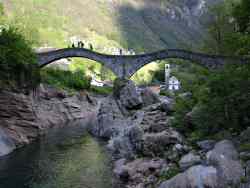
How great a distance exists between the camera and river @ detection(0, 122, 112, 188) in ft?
85.7

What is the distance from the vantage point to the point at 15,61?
4416cm

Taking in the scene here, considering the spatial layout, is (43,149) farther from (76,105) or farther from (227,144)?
(76,105)

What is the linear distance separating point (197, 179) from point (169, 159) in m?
7.30

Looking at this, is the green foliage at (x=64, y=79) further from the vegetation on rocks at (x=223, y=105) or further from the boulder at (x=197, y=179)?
the boulder at (x=197, y=179)

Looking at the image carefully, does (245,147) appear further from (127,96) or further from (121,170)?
(127,96)

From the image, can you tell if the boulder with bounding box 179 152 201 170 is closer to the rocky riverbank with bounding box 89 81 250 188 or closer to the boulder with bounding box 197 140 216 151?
the rocky riverbank with bounding box 89 81 250 188

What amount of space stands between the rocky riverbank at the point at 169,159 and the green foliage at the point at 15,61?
451 inches

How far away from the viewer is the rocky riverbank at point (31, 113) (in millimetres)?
38906

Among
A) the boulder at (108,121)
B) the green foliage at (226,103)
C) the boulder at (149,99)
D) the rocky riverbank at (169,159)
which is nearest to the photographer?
the rocky riverbank at (169,159)

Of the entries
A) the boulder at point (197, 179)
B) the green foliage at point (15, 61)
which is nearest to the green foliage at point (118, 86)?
the green foliage at point (15, 61)

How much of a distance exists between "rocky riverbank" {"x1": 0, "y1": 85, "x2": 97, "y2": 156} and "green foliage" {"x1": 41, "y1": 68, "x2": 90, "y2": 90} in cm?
658

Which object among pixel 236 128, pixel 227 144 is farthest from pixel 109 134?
pixel 227 144

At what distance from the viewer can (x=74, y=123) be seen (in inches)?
2325

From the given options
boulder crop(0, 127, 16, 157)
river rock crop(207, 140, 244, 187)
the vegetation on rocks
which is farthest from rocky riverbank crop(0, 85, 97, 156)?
river rock crop(207, 140, 244, 187)
